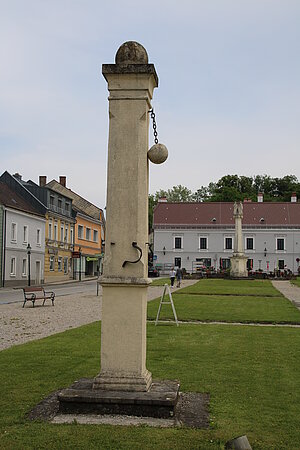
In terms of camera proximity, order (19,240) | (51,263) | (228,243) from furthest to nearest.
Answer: (228,243) → (51,263) → (19,240)

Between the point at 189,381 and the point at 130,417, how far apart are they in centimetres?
212

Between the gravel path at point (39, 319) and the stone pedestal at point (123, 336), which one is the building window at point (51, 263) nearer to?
the gravel path at point (39, 319)

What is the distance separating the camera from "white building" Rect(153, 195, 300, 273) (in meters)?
74.2

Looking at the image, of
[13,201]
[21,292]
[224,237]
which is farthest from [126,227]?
[224,237]

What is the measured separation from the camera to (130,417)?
18.6 ft

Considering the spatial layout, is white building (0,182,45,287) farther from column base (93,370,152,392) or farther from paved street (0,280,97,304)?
column base (93,370,152,392)

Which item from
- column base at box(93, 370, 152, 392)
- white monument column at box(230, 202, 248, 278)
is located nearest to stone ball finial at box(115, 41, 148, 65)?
column base at box(93, 370, 152, 392)

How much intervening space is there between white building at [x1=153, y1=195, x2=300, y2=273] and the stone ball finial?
68850 mm

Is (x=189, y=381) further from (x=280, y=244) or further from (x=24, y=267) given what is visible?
(x=280, y=244)

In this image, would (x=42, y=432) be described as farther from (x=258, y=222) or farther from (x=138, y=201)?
(x=258, y=222)

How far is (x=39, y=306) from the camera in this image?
74.8 feet

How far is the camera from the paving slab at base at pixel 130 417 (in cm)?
554

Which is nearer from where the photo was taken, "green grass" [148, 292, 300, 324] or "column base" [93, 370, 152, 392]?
"column base" [93, 370, 152, 392]

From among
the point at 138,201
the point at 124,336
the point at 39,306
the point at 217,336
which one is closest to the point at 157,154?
the point at 138,201
